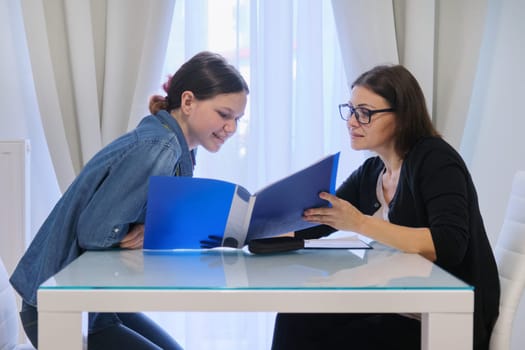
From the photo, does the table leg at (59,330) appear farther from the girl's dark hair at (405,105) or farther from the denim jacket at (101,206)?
the girl's dark hair at (405,105)

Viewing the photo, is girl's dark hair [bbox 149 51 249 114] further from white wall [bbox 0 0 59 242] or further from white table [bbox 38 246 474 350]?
white wall [bbox 0 0 59 242]

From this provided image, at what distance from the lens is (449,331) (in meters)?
1.02

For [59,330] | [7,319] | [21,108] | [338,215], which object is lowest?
[7,319]

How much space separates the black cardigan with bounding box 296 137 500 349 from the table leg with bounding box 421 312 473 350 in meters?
0.36

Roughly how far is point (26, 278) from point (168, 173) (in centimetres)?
38

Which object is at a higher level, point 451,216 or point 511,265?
point 451,216

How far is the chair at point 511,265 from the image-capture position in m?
1.39

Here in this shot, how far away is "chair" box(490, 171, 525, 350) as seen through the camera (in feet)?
4.55

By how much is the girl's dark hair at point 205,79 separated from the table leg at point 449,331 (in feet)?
2.48

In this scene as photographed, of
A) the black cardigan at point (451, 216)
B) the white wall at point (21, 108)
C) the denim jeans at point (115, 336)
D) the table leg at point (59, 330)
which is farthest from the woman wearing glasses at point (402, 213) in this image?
the white wall at point (21, 108)

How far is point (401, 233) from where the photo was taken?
138cm

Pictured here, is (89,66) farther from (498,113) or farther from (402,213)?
(498,113)

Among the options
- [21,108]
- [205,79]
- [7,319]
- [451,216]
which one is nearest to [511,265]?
[451,216]

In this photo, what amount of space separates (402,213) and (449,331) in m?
0.55
